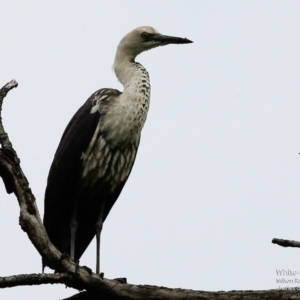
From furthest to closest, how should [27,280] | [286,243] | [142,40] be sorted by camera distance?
[142,40] < [27,280] < [286,243]

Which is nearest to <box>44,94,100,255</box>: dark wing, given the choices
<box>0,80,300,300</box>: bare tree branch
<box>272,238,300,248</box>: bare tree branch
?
<box>0,80,300,300</box>: bare tree branch

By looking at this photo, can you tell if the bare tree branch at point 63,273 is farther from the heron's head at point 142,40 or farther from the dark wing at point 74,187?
the heron's head at point 142,40

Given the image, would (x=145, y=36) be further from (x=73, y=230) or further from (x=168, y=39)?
(x=73, y=230)

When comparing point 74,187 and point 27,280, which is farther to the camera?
point 74,187

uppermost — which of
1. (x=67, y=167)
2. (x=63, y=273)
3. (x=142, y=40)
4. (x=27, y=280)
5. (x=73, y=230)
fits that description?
(x=142, y=40)

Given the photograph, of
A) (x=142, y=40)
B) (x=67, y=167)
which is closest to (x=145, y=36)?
(x=142, y=40)

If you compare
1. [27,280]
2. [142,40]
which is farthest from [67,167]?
[27,280]

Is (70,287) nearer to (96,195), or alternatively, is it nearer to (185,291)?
(185,291)

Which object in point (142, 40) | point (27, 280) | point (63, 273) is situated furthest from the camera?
point (142, 40)

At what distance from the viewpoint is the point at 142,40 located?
365 inches

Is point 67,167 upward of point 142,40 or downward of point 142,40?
downward

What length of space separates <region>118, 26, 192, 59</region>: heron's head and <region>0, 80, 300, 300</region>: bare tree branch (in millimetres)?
2848

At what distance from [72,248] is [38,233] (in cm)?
190

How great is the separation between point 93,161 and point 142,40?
1.84 m
